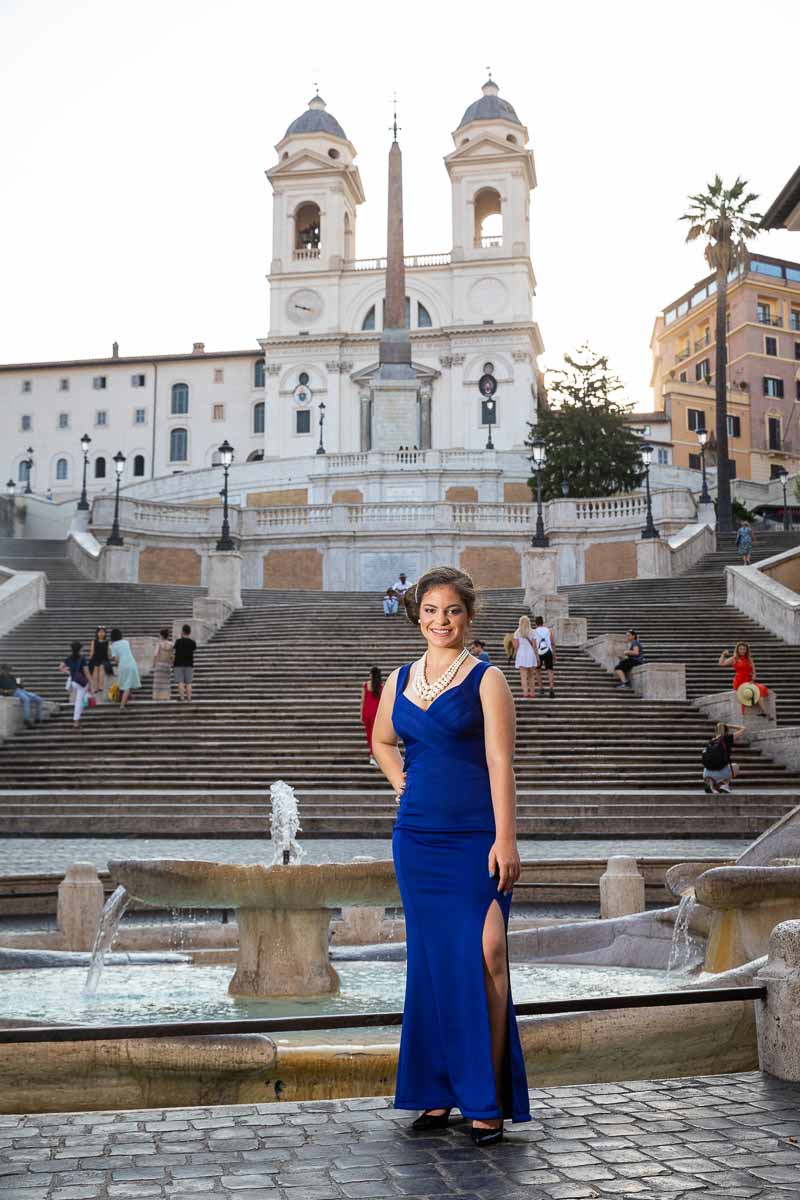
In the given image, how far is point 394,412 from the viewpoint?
58906 millimetres

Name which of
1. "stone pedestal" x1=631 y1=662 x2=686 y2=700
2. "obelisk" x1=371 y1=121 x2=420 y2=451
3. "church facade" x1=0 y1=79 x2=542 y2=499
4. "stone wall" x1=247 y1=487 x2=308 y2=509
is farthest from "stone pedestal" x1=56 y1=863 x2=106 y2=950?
"church facade" x1=0 y1=79 x2=542 y2=499

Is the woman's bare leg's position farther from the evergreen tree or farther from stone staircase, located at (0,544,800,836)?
the evergreen tree

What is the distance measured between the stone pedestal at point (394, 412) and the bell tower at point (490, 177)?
23.9 meters

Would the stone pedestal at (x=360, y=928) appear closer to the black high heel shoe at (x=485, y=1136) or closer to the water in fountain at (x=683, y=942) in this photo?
the water in fountain at (x=683, y=942)

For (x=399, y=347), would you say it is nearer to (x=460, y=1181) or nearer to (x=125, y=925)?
(x=125, y=925)

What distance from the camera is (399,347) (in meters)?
61.0

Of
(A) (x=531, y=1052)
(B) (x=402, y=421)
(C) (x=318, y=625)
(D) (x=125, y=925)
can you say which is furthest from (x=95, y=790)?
(B) (x=402, y=421)

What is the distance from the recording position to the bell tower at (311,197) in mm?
82438

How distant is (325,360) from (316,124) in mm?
16929

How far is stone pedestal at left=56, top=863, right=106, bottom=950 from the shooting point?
8.96 metres

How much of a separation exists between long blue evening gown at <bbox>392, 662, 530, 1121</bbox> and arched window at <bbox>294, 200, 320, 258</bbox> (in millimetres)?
83610

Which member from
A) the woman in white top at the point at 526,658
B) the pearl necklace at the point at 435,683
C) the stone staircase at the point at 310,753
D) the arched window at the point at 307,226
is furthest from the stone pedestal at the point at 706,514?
the arched window at the point at 307,226

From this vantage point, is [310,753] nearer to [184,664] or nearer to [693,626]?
[184,664]

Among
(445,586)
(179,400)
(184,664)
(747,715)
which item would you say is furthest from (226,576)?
(179,400)
